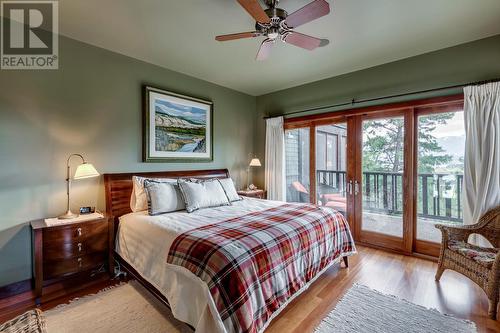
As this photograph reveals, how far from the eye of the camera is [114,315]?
2.08 m

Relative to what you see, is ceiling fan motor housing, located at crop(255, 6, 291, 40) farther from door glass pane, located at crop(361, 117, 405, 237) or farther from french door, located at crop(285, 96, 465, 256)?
door glass pane, located at crop(361, 117, 405, 237)

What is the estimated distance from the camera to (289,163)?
4727 millimetres

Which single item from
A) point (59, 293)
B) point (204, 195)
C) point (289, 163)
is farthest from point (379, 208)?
point (59, 293)

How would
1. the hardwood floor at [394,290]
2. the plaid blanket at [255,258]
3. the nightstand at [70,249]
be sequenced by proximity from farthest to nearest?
the nightstand at [70,249] < the hardwood floor at [394,290] < the plaid blanket at [255,258]

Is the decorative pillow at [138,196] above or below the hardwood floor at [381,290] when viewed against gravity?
above

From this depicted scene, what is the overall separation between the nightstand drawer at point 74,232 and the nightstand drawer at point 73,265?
21 centimetres

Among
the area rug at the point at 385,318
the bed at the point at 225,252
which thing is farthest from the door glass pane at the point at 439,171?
the area rug at the point at 385,318

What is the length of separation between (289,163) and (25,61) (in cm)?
404

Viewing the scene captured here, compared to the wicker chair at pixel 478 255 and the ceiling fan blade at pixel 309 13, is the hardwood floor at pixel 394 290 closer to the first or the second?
the wicker chair at pixel 478 255

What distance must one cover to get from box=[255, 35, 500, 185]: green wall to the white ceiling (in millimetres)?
132

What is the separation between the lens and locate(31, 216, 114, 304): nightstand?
224 centimetres

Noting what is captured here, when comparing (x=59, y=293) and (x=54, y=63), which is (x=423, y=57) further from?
(x=59, y=293)

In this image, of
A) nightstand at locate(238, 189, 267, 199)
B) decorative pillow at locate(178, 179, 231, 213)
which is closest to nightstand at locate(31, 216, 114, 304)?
decorative pillow at locate(178, 179, 231, 213)

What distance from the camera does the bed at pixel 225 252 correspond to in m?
1.57
